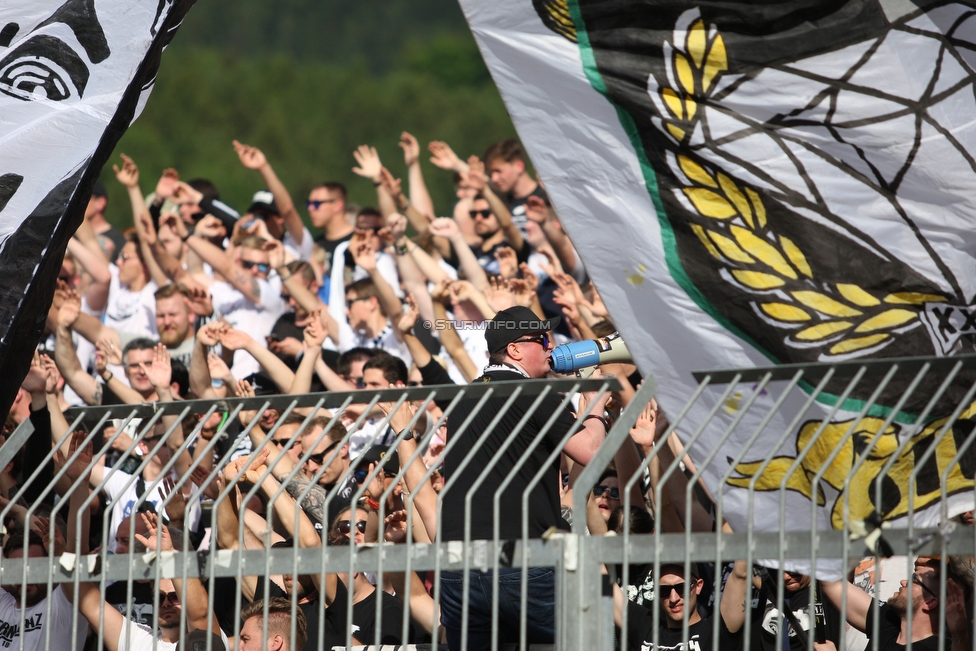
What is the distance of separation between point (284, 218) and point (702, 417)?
615 cm

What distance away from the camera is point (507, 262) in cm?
839

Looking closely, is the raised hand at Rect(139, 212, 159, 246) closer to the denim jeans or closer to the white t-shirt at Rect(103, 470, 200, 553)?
the white t-shirt at Rect(103, 470, 200, 553)

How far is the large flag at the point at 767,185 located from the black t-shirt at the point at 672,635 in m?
1.15

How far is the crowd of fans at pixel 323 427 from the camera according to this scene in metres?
4.85

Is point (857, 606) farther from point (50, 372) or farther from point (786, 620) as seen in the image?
point (50, 372)

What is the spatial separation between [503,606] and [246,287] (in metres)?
4.88

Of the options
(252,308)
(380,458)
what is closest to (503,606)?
(380,458)

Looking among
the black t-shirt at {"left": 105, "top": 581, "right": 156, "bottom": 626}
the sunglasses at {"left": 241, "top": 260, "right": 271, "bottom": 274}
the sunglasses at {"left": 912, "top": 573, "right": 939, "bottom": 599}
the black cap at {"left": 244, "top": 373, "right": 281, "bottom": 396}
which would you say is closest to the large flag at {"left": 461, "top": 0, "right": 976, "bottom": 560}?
the sunglasses at {"left": 912, "top": 573, "right": 939, "bottom": 599}

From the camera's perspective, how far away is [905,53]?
177 inches

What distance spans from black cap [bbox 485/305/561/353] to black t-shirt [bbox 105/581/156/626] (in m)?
2.36

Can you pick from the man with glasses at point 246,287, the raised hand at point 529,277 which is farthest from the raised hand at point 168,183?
the raised hand at point 529,277

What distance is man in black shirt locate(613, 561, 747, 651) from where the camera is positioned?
538cm

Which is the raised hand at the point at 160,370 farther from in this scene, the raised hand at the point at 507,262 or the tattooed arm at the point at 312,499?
the raised hand at the point at 507,262

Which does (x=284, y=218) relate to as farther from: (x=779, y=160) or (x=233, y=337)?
(x=779, y=160)
